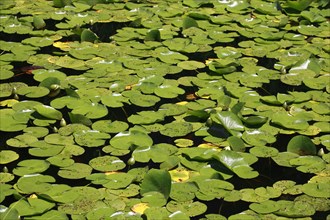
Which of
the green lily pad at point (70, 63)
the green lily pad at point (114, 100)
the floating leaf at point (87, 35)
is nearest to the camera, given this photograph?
the green lily pad at point (114, 100)

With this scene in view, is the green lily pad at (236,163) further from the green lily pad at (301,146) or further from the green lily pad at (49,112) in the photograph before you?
the green lily pad at (49,112)

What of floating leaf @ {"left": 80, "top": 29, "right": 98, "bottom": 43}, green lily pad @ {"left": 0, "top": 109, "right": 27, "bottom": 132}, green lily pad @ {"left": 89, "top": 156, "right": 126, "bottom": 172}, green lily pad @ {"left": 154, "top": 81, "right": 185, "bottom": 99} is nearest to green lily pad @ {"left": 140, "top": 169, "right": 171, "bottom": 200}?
green lily pad @ {"left": 89, "top": 156, "right": 126, "bottom": 172}

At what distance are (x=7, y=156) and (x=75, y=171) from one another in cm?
29

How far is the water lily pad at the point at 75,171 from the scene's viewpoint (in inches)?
109

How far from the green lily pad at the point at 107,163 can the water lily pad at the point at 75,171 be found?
0.03 meters

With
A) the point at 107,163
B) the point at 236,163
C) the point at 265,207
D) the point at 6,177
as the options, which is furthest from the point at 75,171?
the point at 265,207

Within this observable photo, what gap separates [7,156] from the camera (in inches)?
114

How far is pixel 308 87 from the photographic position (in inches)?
146

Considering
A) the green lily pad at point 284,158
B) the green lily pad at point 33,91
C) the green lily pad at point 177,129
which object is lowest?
the green lily pad at point 284,158

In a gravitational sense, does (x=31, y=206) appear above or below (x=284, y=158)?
above

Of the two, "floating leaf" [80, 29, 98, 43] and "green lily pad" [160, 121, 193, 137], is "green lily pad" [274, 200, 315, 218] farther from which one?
"floating leaf" [80, 29, 98, 43]

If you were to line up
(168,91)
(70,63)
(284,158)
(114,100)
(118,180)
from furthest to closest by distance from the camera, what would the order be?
(70,63), (168,91), (114,100), (284,158), (118,180)

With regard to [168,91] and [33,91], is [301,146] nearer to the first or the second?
[168,91]

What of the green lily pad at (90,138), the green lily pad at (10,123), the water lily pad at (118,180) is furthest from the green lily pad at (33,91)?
the water lily pad at (118,180)
